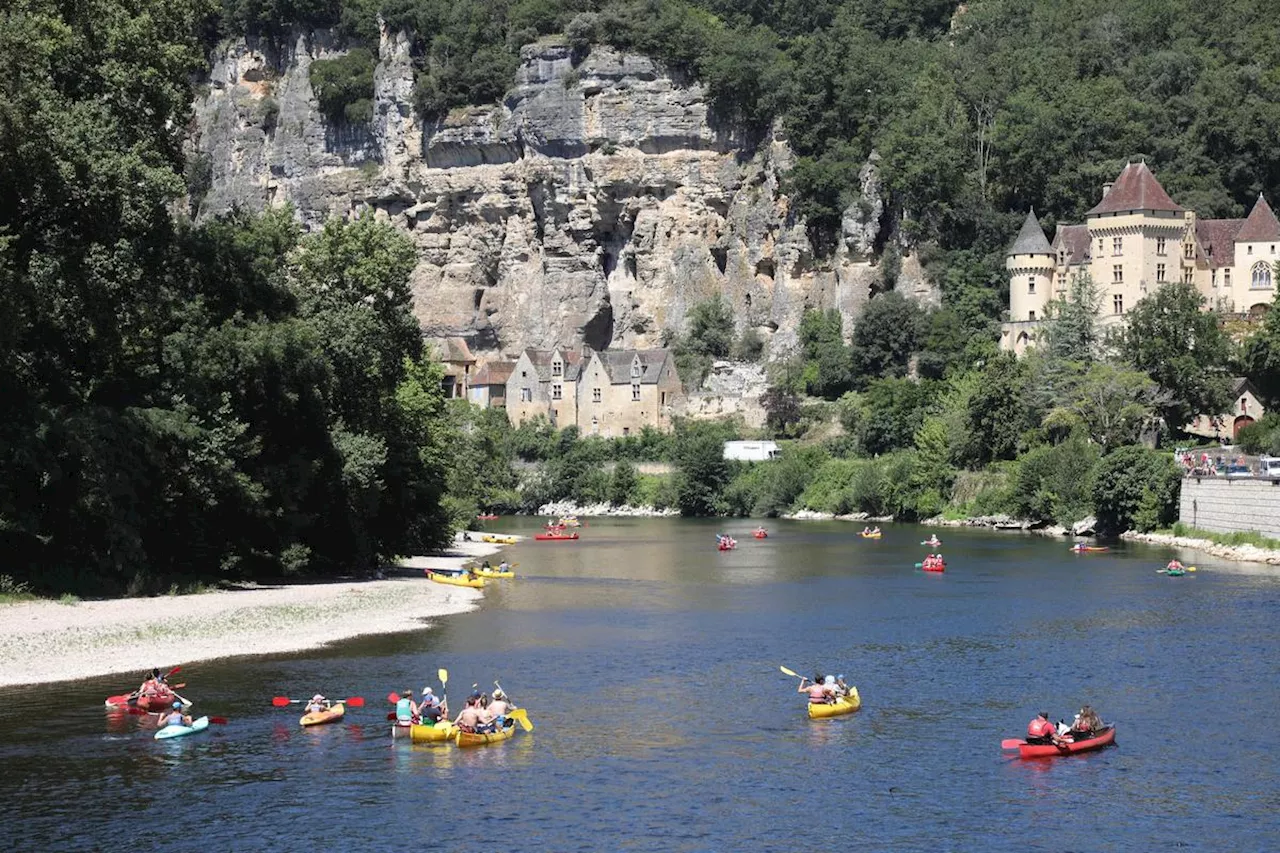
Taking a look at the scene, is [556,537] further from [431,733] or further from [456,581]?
[431,733]

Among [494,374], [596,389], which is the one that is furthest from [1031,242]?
[494,374]

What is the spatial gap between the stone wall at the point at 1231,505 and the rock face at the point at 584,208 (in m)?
49.8

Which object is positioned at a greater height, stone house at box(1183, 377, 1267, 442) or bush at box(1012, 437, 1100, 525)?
stone house at box(1183, 377, 1267, 442)

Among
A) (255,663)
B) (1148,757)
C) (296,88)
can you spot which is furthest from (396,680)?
(296,88)

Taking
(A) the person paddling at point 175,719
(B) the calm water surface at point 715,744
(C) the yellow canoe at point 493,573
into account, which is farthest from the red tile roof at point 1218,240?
(A) the person paddling at point 175,719

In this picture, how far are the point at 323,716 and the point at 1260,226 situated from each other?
8462 cm

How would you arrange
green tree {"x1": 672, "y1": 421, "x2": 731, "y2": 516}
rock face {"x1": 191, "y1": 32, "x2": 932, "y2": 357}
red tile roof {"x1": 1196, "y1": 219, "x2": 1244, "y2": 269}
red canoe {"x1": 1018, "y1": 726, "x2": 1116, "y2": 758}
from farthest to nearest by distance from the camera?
rock face {"x1": 191, "y1": 32, "x2": 932, "y2": 357}
green tree {"x1": 672, "y1": 421, "x2": 731, "y2": 516}
red tile roof {"x1": 1196, "y1": 219, "x2": 1244, "y2": 269}
red canoe {"x1": 1018, "y1": 726, "x2": 1116, "y2": 758}

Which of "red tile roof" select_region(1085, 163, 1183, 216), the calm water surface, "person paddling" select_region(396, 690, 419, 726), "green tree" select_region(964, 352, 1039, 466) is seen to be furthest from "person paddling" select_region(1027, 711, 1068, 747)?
"red tile roof" select_region(1085, 163, 1183, 216)

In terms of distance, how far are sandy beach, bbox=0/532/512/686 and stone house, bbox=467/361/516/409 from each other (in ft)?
266

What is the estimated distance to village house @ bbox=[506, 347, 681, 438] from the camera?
428ft

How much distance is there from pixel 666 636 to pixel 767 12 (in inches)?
4401

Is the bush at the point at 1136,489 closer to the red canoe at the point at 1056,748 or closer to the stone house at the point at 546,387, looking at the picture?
the red canoe at the point at 1056,748

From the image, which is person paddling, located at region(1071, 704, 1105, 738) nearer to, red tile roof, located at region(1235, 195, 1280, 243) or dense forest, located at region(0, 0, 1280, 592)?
dense forest, located at region(0, 0, 1280, 592)

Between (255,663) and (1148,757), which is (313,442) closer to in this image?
(255,663)
